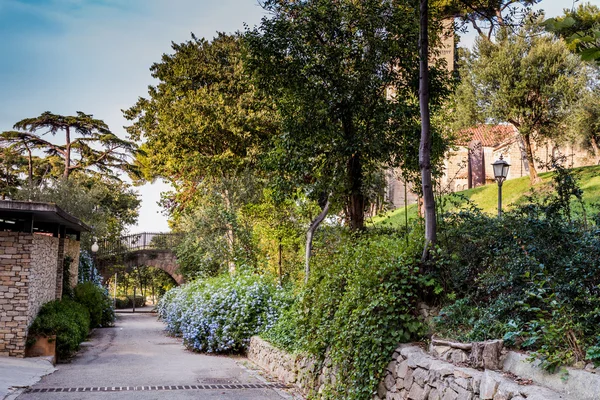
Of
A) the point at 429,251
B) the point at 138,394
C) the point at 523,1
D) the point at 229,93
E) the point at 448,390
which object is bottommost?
the point at 138,394

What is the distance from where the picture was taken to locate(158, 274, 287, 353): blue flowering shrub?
13430 millimetres

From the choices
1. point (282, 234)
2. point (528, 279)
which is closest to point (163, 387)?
point (528, 279)

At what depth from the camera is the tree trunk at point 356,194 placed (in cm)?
1155

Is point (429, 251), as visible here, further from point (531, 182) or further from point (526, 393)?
point (531, 182)

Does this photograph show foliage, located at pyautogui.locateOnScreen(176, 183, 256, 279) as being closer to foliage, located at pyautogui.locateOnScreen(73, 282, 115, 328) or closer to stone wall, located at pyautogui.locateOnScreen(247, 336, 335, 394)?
foliage, located at pyautogui.locateOnScreen(73, 282, 115, 328)

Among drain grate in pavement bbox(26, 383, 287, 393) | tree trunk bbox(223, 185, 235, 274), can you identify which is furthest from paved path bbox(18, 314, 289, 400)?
tree trunk bbox(223, 185, 235, 274)

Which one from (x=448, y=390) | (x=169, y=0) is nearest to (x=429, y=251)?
(x=448, y=390)

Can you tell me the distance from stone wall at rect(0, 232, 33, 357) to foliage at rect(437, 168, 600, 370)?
Result: 9094mm

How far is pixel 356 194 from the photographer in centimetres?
1154

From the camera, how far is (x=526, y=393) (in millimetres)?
4113

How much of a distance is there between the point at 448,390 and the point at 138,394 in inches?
206

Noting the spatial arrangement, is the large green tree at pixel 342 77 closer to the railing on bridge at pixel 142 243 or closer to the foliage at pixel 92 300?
the foliage at pixel 92 300

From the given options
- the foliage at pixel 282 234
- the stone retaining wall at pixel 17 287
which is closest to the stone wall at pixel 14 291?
the stone retaining wall at pixel 17 287

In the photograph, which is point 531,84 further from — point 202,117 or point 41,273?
point 41,273
